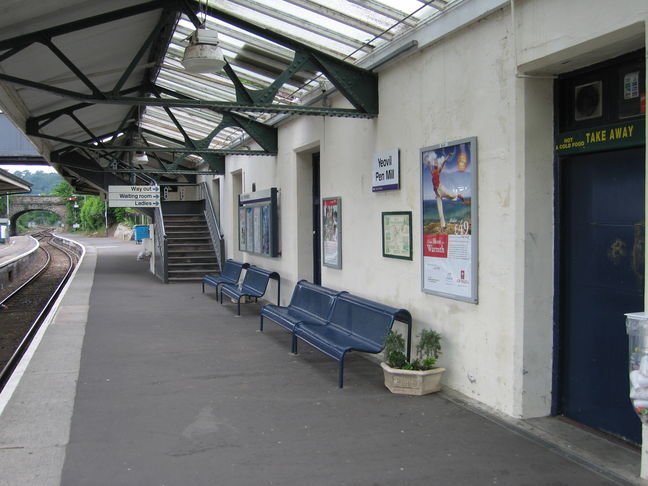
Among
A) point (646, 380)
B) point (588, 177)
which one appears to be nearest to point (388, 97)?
point (588, 177)

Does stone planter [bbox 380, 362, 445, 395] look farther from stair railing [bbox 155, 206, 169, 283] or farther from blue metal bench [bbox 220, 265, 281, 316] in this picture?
stair railing [bbox 155, 206, 169, 283]

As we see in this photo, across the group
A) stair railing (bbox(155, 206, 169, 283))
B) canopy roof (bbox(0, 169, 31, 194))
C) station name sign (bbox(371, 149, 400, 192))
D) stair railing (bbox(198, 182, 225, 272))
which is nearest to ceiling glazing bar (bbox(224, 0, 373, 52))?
station name sign (bbox(371, 149, 400, 192))

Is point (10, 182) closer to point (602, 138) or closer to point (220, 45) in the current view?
point (220, 45)

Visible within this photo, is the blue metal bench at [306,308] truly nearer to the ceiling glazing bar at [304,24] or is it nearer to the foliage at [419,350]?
the foliage at [419,350]

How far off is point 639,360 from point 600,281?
1151 mm

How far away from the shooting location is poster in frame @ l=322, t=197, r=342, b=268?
8.23 meters

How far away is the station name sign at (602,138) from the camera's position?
13.6 feet

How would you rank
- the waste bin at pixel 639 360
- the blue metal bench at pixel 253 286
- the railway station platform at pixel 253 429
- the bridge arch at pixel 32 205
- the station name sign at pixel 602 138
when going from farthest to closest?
1. the bridge arch at pixel 32 205
2. the blue metal bench at pixel 253 286
3. the station name sign at pixel 602 138
4. the railway station platform at pixel 253 429
5. the waste bin at pixel 639 360

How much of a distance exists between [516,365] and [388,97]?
11.0 ft

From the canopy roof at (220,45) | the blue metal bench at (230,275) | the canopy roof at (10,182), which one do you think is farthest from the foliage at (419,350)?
the canopy roof at (10,182)

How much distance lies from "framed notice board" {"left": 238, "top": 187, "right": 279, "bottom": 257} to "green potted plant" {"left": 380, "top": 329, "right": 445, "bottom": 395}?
560 cm

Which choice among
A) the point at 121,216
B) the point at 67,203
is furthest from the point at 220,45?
the point at 67,203

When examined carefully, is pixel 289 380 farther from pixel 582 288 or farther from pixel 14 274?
pixel 14 274

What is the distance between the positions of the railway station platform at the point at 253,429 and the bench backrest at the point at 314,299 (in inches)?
22.2
